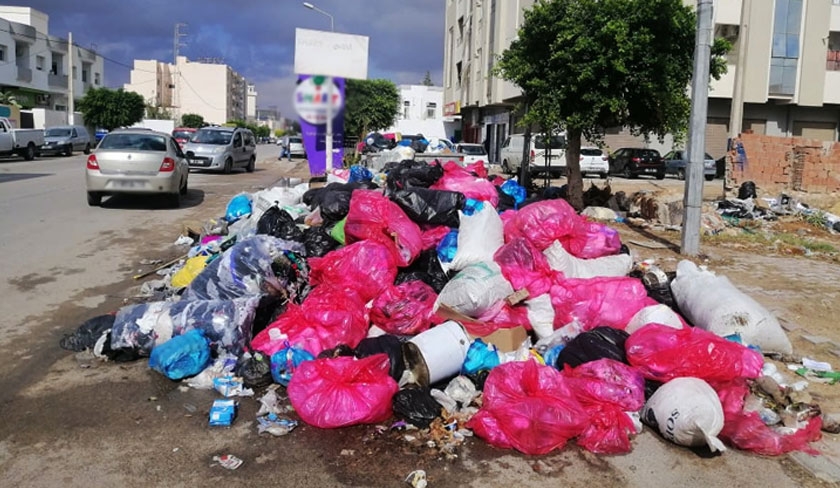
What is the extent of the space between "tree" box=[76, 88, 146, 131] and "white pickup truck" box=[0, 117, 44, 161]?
71.5ft

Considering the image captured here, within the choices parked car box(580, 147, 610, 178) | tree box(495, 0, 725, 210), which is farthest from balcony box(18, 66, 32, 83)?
tree box(495, 0, 725, 210)

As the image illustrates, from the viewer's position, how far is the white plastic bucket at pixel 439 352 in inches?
165

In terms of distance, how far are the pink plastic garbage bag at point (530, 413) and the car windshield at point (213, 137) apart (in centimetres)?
2012

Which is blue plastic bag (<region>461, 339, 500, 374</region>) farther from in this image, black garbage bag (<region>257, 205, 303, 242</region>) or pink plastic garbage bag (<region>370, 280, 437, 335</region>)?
black garbage bag (<region>257, 205, 303, 242</region>)

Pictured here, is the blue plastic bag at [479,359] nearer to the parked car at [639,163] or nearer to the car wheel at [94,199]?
the car wheel at [94,199]

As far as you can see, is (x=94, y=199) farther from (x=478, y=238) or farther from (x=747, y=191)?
(x=747, y=191)

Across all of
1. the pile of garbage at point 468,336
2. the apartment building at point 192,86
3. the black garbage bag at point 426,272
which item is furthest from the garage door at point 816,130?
the apartment building at point 192,86

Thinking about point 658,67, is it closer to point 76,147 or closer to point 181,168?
point 181,168

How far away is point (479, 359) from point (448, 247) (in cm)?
179

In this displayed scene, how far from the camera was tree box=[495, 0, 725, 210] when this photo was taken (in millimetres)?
9852

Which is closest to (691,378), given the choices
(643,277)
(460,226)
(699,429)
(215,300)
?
(699,429)

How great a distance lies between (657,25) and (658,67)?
2.13 feet

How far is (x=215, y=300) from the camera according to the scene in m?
5.16

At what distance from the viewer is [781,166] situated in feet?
53.8
